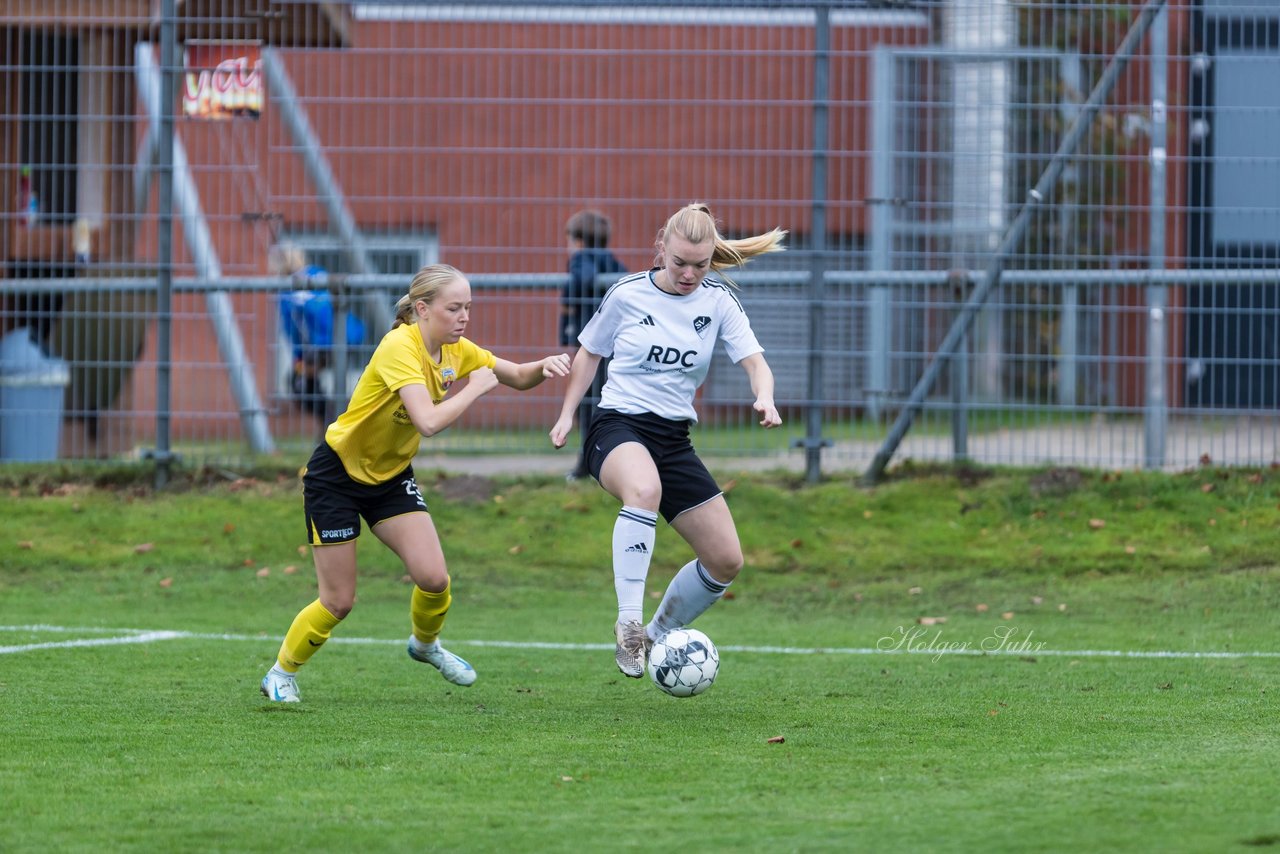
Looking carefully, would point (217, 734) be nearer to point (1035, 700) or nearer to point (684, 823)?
point (684, 823)

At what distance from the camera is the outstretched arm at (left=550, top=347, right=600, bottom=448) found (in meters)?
6.18

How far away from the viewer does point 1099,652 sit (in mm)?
7211

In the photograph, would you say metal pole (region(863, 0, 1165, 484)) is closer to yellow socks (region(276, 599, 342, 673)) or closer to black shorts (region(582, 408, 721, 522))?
black shorts (region(582, 408, 721, 522))

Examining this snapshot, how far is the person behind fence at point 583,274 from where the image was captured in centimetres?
1038

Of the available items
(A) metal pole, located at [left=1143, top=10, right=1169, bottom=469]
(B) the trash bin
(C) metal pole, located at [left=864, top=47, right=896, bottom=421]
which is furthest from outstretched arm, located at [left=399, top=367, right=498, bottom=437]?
(B) the trash bin

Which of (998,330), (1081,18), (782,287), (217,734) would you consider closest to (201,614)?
(217,734)

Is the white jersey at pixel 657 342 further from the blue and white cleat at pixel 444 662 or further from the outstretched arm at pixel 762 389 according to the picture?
the blue and white cleat at pixel 444 662

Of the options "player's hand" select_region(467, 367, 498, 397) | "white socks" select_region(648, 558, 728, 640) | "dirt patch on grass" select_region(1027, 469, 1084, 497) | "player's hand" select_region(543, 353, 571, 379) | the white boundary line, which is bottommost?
the white boundary line

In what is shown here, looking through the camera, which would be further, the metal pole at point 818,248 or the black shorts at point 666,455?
the metal pole at point 818,248

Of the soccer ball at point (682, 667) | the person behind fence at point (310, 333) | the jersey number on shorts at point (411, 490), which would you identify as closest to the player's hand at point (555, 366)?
the jersey number on shorts at point (411, 490)

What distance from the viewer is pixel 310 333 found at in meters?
10.7

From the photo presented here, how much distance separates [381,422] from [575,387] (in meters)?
0.78

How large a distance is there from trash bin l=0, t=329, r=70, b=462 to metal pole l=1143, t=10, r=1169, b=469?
6946 mm

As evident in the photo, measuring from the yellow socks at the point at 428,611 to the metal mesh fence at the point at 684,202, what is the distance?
4323 millimetres
